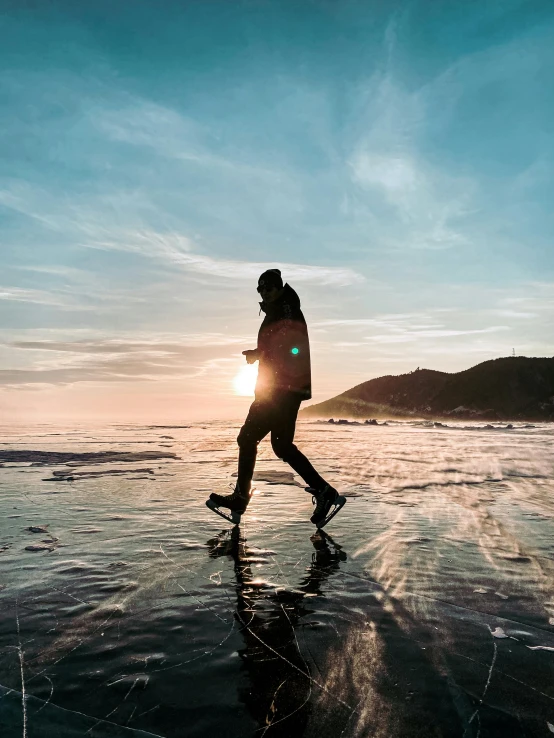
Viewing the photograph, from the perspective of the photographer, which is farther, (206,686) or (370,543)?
(370,543)

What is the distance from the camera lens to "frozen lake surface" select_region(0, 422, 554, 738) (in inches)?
59.9

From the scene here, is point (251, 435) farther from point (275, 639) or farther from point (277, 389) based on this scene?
point (275, 639)

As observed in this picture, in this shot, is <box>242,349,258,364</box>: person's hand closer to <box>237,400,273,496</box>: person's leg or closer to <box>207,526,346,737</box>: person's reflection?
<box>237,400,273,496</box>: person's leg

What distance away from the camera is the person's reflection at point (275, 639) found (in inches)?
60.2

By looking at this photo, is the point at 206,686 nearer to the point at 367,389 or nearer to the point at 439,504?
the point at 439,504

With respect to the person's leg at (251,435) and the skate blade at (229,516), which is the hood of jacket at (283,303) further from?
the skate blade at (229,516)

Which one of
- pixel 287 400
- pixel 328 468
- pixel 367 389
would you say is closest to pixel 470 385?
pixel 367 389

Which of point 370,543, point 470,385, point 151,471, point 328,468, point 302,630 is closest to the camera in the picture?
point 302,630

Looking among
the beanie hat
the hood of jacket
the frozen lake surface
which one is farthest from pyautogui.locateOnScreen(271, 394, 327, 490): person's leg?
the beanie hat

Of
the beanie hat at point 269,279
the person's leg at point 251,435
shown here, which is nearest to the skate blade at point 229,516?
the person's leg at point 251,435

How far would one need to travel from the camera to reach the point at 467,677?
173cm

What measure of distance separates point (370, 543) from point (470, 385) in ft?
187

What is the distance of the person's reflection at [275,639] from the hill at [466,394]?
159 feet

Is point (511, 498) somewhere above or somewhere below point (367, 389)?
below
